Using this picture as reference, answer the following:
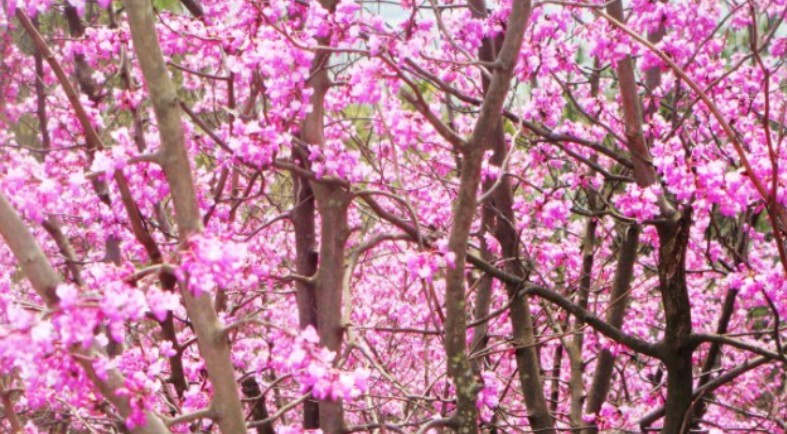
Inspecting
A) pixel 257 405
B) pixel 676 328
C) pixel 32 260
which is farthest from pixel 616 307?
pixel 32 260

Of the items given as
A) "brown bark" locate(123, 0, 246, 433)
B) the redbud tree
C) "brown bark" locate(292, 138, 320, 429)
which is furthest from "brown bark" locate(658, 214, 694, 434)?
"brown bark" locate(123, 0, 246, 433)

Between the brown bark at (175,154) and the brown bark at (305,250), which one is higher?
the brown bark at (305,250)

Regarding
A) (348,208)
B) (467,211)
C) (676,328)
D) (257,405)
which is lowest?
(676,328)

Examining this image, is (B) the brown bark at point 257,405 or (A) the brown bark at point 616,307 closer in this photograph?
(B) the brown bark at point 257,405

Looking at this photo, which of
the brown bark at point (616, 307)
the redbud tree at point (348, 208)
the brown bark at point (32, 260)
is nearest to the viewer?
the brown bark at point (32, 260)

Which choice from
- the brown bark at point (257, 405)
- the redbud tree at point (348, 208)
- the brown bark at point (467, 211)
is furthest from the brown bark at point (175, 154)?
the brown bark at point (257, 405)

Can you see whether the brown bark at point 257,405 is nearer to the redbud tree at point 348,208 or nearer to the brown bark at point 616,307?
the redbud tree at point 348,208

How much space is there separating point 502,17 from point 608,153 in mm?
1074

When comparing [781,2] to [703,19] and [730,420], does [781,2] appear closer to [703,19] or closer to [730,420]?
[703,19]

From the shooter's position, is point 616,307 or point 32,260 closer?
point 32,260

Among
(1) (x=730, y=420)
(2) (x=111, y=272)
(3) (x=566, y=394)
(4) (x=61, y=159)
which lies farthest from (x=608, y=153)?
(1) (x=730, y=420)

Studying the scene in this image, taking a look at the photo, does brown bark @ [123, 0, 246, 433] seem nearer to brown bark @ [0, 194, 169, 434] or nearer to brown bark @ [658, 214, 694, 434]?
brown bark @ [0, 194, 169, 434]

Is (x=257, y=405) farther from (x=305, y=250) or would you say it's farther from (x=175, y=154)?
(x=175, y=154)

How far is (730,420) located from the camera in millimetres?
11195
